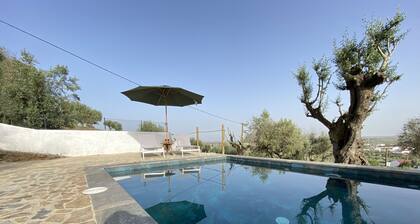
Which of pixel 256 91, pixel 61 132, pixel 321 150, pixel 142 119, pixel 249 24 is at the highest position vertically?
pixel 249 24

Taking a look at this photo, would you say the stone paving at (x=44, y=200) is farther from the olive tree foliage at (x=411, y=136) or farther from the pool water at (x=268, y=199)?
the olive tree foliage at (x=411, y=136)

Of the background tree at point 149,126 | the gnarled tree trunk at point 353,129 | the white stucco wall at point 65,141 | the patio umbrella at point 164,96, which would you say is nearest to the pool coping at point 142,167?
the patio umbrella at point 164,96

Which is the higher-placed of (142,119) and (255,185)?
(142,119)

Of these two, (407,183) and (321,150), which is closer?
(407,183)

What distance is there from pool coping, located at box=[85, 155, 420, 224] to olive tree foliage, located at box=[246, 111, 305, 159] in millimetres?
5409

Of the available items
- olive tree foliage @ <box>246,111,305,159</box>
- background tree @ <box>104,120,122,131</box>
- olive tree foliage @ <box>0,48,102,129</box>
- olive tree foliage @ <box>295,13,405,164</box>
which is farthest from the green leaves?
olive tree foliage @ <box>0,48,102,129</box>

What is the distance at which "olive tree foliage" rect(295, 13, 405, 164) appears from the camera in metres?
7.83

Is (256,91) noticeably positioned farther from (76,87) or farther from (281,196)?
(76,87)

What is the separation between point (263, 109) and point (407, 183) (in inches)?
436

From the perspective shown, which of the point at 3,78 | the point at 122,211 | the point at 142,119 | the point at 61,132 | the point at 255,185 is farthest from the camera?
the point at 142,119

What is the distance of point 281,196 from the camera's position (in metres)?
4.38

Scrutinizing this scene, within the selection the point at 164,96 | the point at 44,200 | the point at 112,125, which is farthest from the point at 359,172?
the point at 112,125

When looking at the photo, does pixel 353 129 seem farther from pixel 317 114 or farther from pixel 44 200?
pixel 44 200

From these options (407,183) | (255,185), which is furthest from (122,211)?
(407,183)
